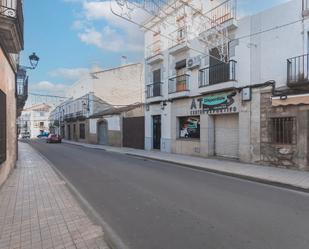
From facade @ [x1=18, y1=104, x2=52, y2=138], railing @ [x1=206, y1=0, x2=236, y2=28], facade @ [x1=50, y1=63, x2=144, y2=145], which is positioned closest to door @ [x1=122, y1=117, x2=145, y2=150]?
facade @ [x1=50, y1=63, x2=144, y2=145]

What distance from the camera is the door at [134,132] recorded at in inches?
895

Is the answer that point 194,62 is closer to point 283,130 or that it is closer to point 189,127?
point 189,127

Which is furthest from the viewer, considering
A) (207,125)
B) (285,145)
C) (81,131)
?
(81,131)

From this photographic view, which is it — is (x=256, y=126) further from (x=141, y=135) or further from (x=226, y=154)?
(x=141, y=135)

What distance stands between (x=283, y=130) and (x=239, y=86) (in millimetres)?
3107

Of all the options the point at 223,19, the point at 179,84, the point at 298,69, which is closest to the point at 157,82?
the point at 179,84

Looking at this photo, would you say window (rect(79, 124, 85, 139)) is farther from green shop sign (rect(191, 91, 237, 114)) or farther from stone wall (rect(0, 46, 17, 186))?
stone wall (rect(0, 46, 17, 186))

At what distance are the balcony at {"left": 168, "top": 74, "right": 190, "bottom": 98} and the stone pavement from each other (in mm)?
10814

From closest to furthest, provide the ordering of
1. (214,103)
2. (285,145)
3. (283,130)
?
(285,145) < (283,130) < (214,103)

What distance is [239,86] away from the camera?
44.9ft

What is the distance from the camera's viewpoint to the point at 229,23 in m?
13.6

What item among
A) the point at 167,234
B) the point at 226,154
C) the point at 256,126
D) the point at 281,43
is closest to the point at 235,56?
the point at 281,43

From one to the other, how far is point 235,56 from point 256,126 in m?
3.71

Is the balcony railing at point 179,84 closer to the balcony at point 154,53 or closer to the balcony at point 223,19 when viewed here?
the balcony at point 154,53
